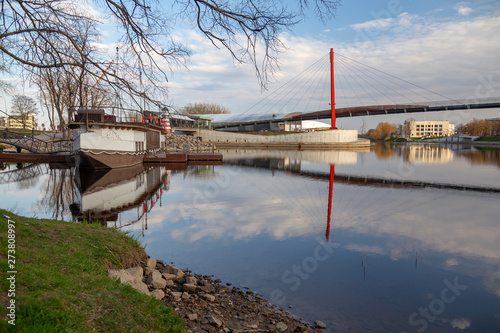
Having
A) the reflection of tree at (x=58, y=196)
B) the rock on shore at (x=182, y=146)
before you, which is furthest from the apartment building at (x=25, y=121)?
the rock on shore at (x=182, y=146)

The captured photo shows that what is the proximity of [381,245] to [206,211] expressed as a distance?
611cm

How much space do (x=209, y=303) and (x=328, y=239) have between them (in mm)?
5038

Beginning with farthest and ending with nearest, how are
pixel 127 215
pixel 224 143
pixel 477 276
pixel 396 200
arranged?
1. pixel 224 143
2. pixel 396 200
3. pixel 127 215
4. pixel 477 276

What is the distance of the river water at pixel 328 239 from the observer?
5.71 metres

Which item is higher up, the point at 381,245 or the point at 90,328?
the point at 90,328

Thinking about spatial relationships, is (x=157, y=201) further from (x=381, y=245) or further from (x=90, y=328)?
(x=90, y=328)

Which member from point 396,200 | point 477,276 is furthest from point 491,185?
point 477,276

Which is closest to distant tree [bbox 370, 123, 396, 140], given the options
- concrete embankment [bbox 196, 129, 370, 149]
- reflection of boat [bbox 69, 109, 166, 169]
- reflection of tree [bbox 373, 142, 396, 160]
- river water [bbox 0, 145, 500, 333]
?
reflection of tree [bbox 373, 142, 396, 160]

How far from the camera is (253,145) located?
76.8 meters

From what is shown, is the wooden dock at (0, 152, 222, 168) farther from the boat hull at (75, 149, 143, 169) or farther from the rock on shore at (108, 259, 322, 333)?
the rock on shore at (108, 259, 322, 333)

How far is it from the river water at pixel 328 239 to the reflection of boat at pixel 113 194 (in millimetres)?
76

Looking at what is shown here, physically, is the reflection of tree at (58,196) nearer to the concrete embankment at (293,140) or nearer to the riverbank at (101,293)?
the riverbank at (101,293)

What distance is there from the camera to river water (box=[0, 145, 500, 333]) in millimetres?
5715

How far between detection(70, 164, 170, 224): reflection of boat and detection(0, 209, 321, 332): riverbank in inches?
181
